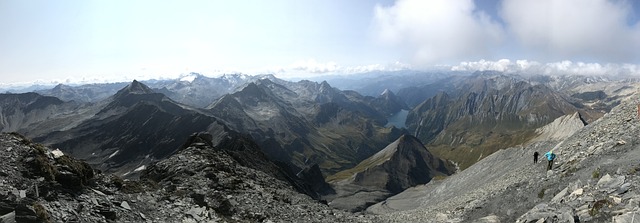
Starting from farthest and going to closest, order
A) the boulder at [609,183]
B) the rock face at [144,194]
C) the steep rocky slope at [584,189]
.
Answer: the rock face at [144,194] < the boulder at [609,183] < the steep rocky slope at [584,189]

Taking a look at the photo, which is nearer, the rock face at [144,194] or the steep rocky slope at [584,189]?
the steep rocky slope at [584,189]

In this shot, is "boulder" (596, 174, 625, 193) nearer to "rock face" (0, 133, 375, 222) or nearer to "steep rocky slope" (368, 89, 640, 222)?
"steep rocky slope" (368, 89, 640, 222)

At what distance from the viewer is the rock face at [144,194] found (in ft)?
70.7

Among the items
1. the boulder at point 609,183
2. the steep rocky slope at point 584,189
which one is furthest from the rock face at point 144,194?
the boulder at point 609,183

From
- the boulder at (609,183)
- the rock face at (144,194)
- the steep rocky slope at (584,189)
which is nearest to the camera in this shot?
the steep rocky slope at (584,189)

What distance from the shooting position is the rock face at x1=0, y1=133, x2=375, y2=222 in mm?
21562

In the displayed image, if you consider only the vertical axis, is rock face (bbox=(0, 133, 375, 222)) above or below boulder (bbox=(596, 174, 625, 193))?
below

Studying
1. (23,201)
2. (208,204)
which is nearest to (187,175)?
(208,204)

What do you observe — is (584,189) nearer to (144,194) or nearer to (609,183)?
(609,183)

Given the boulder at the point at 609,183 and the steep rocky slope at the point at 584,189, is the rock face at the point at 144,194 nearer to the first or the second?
the steep rocky slope at the point at 584,189

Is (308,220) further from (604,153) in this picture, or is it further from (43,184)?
(604,153)

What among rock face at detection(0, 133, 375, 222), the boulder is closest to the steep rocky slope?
the boulder

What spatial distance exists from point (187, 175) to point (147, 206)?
1329 cm

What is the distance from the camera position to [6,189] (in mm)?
20984
